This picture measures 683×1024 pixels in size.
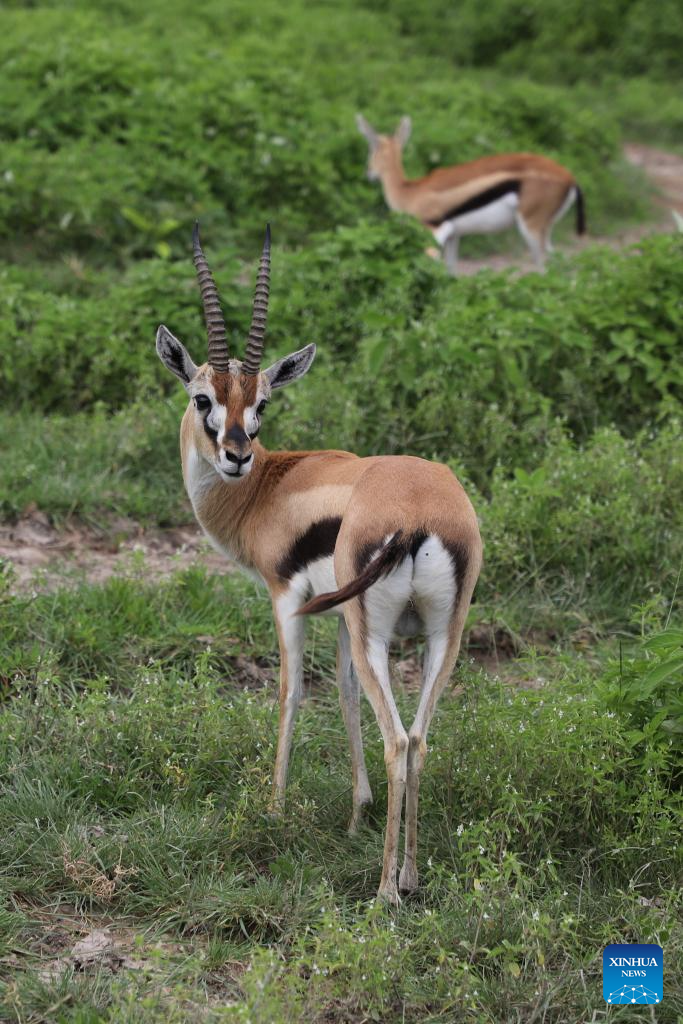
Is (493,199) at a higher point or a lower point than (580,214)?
higher

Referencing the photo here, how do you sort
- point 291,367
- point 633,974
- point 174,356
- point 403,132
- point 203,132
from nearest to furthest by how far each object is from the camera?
point 633,974 → point 174,356 → point 291,367 → point 203,132 → point 403,132

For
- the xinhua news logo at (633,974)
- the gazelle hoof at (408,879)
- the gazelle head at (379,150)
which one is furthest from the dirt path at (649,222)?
the xinhua news logo at (633,974)

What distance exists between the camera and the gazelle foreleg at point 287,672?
11.9 feet

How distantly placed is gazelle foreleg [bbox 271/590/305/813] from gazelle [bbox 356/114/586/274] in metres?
5.47

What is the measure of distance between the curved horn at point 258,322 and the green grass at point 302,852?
3.12 ft

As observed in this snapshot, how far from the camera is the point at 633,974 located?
2.98m

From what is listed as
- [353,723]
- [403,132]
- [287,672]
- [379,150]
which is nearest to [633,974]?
[353,723]

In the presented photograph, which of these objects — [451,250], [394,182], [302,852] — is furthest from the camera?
[394,182]

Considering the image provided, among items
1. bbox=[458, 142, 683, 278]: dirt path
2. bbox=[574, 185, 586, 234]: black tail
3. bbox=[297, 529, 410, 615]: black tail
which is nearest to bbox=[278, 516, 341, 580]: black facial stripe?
bbox=[297, 529, 410, 615]: black tail

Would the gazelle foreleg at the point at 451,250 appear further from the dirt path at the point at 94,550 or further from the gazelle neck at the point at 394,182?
the dirt path at the point at 94,550

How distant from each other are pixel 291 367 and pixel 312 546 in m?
0.71

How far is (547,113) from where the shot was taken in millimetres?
11047

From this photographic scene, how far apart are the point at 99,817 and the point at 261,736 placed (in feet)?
1.75

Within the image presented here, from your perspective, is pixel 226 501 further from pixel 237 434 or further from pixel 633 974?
pixel 633 974
